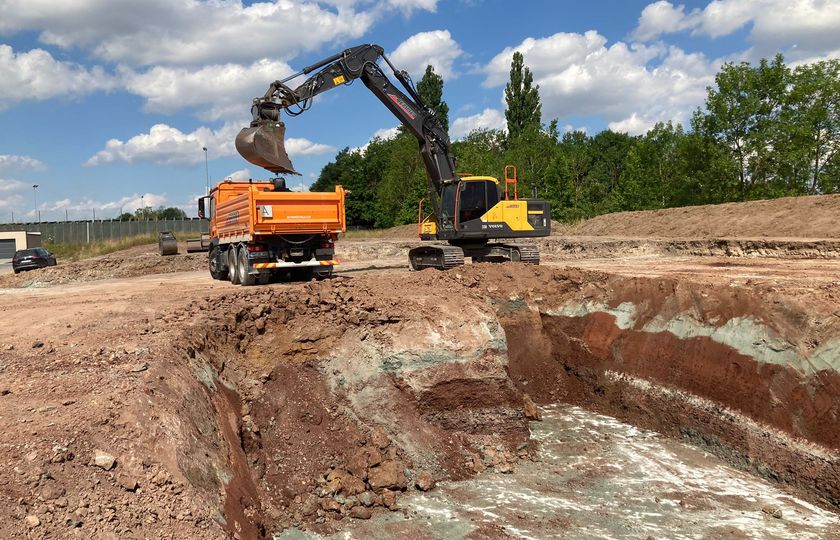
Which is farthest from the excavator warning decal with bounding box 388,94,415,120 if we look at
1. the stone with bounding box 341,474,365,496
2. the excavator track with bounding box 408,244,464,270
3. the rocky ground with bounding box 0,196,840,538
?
the stone with bounding box 341,474,365,496

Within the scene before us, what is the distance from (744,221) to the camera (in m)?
25.0

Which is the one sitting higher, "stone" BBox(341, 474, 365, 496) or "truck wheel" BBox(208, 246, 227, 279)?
"truck wheel" BBox(208, 246, 227, 279)

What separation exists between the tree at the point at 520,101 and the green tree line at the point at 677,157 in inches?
4.1

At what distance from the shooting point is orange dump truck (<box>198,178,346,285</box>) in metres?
13.9

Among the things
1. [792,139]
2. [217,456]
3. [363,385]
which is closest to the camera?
[217,456]

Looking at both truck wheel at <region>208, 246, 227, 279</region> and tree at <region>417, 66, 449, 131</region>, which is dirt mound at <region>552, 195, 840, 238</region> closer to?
truck wheel at <region>208, 246, 227, 279</region>

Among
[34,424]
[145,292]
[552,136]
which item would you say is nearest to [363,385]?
[34,424]

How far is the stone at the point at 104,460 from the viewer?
188 inches

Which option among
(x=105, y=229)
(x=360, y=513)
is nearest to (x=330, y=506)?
(x=360, y=513)

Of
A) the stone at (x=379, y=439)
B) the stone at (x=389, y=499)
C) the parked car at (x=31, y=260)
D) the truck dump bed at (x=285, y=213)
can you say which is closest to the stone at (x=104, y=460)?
the stone at (x=389, y=499)

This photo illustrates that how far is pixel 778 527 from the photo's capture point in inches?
273

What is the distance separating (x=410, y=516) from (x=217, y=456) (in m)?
2.37

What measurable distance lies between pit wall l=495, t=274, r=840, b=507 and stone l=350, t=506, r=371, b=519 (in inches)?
215

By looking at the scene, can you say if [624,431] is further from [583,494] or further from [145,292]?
[145,292]
